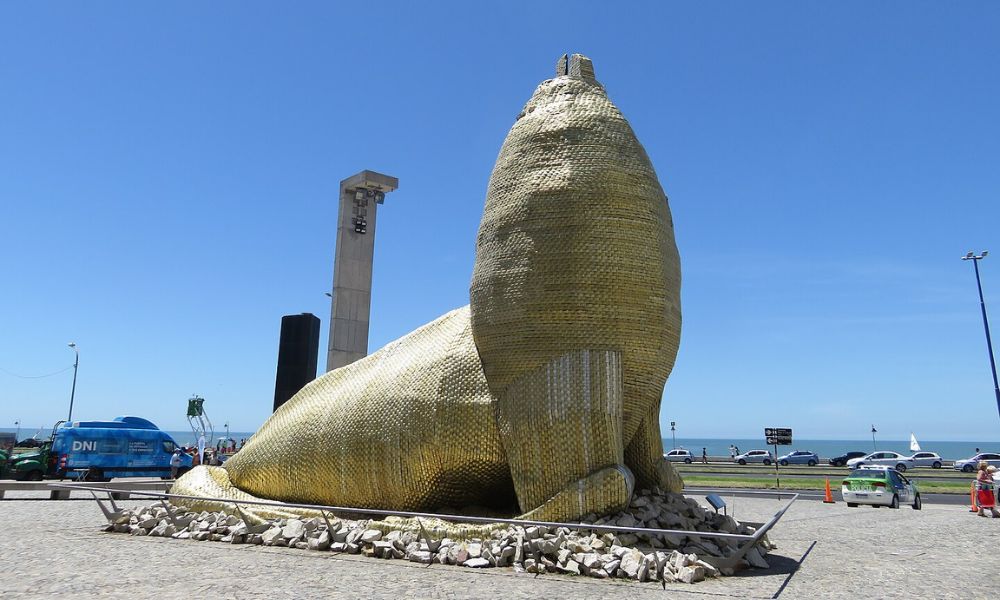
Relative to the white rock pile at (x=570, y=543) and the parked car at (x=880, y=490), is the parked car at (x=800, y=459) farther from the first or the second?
the white rock pile at (x=570, y=543)

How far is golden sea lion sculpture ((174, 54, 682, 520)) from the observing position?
7.31 metres

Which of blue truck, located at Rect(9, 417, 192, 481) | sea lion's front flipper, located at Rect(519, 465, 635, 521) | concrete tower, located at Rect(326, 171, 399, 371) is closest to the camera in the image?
sea lion's front flipper, located at Rect(519, 465, 635, 521)

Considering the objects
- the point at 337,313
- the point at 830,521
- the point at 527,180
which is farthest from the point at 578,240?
the point at 337,313

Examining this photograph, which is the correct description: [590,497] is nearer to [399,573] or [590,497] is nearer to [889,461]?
[399,573]

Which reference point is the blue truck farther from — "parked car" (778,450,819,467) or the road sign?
"parked car" (778,450,819,467)

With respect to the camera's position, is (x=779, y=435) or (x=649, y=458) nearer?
(x=649, y=458)

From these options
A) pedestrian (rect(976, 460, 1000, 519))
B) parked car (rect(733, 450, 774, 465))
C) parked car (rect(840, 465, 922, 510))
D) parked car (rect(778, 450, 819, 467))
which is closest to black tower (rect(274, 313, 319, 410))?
parked car (rect(840, 465, 922, 510))

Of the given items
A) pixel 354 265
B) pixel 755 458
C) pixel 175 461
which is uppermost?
pixel 354 265

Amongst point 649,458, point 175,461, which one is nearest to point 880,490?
point 649,458

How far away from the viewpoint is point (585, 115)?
823 cm

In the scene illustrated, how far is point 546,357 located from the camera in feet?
24.6

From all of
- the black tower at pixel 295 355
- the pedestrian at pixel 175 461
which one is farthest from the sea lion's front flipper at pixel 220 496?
the pedestrian at pixel 175 461

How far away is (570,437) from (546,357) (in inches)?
34.9

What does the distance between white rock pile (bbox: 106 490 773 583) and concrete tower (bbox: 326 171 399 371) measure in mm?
12808
